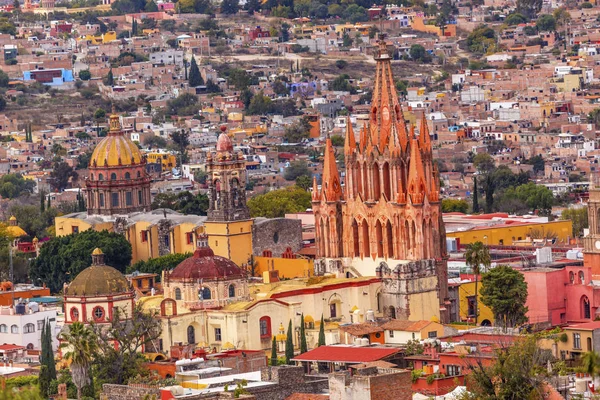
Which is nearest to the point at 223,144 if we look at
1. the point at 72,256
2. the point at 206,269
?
the point at 72,256

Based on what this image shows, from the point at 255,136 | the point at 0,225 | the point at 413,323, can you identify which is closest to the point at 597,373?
the point at 413,323

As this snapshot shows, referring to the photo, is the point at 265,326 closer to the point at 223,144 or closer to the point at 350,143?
the point at 350,143

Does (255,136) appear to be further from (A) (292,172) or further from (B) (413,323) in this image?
(B) (413,323)

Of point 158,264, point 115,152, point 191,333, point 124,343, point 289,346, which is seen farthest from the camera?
point 115,152

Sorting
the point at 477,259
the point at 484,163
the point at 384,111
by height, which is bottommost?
the point at 477,259

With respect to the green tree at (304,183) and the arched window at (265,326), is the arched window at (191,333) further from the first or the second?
the green tree at (304,183)

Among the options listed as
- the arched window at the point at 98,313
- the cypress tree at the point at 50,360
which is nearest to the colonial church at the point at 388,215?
the arched window at the point at 98,313
